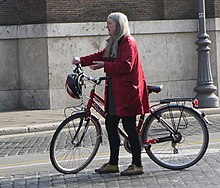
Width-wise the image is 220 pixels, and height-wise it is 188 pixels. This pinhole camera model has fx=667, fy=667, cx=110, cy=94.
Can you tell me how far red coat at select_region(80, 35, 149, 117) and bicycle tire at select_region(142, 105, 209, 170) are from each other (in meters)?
0.40

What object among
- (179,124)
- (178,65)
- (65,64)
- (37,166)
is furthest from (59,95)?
(179,124)

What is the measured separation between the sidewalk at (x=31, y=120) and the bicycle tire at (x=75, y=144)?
5.91m

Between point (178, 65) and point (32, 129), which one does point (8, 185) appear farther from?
point (178, 65)

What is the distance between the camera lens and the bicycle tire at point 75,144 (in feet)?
26.4

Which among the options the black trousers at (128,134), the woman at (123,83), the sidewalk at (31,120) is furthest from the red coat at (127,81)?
the sidewalk at (31,120)

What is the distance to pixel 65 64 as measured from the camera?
18.1 meters

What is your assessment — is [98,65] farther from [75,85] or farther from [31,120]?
[31,120]

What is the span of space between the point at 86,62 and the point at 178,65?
11.6m

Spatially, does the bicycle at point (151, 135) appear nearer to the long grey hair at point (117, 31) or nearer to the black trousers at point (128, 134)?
the black trousers at point (128, 134)

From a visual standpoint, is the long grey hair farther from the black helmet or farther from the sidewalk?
the sidewalk

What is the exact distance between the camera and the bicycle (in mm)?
8094

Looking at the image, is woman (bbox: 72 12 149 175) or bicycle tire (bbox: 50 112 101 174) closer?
woman (bbox: 72 12 149 175)

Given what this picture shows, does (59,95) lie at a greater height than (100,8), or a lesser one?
lesser

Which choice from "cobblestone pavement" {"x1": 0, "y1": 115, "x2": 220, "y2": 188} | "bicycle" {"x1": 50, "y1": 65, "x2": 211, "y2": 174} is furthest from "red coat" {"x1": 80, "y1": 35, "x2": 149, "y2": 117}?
"cobblestone pavement" {"x1": 0, "y1": 115, "x2": 220, "y2": 188}
